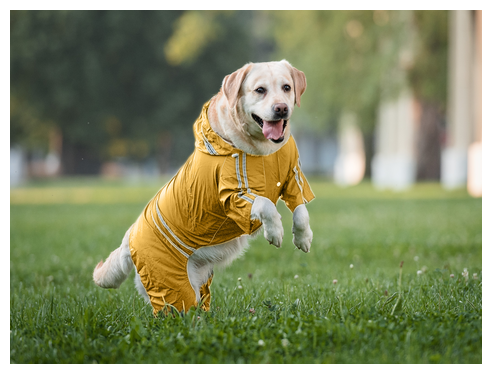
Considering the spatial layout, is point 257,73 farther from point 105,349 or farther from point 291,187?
point 105,349

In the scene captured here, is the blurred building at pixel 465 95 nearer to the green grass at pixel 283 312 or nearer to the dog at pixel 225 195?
the green grass at pixel 283 312

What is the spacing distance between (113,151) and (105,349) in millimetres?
37358

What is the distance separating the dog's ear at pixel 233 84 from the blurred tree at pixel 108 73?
24797mm

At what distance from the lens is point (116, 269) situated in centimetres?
454

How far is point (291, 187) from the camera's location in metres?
4.08

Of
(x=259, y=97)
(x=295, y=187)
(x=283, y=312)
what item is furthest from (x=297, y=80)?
(x=283, y=312)

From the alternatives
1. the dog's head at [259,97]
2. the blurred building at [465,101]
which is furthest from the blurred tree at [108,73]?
the dog's head at [259,97]

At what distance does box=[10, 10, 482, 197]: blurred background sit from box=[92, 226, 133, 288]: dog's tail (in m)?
11.7

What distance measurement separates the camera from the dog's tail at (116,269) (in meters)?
4.53

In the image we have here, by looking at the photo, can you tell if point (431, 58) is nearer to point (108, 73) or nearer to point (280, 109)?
point (280, 109)

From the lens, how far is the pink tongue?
12.2 feet

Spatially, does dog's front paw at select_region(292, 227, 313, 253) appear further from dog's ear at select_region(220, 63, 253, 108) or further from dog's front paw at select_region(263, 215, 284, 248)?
dog's ear at select_region(220, 63, 253, 108)

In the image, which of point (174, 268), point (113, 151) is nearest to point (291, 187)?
point (174, 268)

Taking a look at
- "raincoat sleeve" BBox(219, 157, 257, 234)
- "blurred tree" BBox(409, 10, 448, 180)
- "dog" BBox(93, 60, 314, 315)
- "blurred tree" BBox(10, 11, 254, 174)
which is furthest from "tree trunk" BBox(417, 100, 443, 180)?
"raincoat sleeve" BBox(219, 157, 257, 234)
